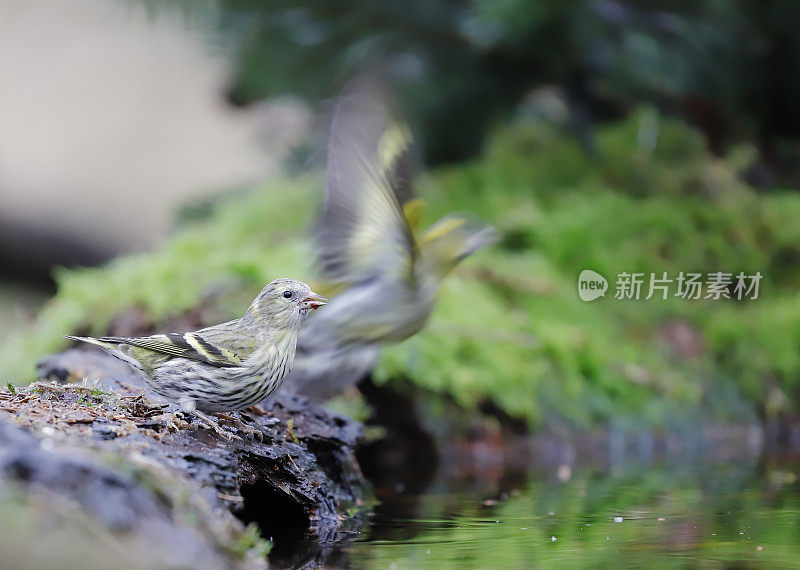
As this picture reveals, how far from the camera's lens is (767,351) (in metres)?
6.22

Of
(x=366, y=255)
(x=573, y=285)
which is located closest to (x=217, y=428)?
(x=366, y=255)

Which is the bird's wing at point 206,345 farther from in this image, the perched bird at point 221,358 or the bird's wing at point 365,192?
the bird's wing at point 365,192

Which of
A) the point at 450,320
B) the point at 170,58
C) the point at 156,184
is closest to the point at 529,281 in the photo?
the point at 450,320

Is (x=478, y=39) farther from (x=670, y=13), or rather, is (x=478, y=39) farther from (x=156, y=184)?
(x=156, y=184)

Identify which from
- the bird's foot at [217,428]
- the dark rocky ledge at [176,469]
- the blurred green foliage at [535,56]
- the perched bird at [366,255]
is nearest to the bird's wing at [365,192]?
the perched bird at [366,255]

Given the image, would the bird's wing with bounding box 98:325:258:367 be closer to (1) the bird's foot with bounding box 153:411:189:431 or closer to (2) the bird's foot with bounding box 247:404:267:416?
(1) the bird's foot with bounding box 153:411:189:431

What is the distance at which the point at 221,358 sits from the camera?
8.84ft

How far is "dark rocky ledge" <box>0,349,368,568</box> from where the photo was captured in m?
1.90

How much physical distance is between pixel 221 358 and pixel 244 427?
0.79ft

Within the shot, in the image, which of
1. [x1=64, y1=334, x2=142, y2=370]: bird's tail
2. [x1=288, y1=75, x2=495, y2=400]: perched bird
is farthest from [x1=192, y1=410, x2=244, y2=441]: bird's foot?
[x1=288, y1=75, x2=495, y2=400]: perched bird

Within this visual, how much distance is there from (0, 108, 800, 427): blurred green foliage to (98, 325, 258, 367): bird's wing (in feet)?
6.79

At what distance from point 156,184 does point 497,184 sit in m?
6.22

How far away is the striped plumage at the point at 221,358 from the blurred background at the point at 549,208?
1.84 meters

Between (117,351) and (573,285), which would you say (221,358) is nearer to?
(117,351)
